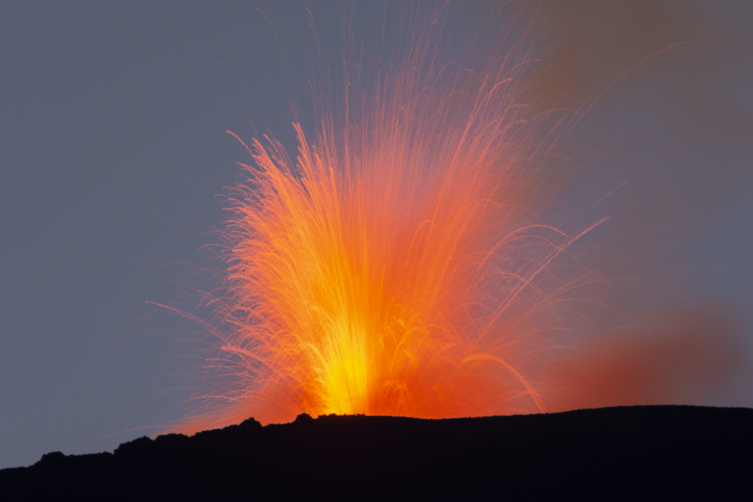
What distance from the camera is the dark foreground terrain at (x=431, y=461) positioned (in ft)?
35.8

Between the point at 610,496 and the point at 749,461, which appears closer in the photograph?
the point at 610,496

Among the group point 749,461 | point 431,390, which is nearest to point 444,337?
point 431,390

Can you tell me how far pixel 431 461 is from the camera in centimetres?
1168

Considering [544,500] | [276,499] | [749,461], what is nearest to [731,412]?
[749,461]

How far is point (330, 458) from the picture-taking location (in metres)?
12.0

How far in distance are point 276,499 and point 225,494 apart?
0.97 meters

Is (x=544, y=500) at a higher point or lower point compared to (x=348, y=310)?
lower

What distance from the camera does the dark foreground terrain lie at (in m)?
10.9

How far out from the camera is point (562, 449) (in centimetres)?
1191

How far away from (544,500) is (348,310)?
40.3 feet

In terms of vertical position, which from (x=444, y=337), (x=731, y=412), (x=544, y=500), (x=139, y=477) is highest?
(x=444, y=337)

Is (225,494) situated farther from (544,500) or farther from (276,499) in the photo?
(544,500)

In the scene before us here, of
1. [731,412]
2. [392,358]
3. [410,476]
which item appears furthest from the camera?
[392,358]

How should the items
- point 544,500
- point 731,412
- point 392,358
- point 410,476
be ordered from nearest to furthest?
point 544,500, point 410,476, point 731,412, point 392,358
